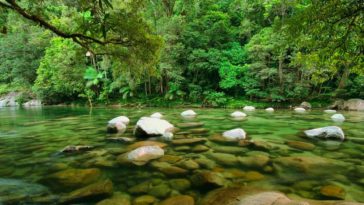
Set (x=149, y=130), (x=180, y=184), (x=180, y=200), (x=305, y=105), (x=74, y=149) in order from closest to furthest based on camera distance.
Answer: (x=180, y=200) → (x=180, y=184) → (x=74, y=149) → (x=149, y=130) → (x=305, y=105)

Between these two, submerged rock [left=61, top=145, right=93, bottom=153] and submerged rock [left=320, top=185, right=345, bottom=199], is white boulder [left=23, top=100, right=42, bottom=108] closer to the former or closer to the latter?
submerged rock [left=61, top=145, right=93, bottom=153]

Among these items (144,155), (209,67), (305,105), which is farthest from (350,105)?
(144,155)

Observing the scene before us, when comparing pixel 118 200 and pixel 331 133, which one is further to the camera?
pixel 331 133

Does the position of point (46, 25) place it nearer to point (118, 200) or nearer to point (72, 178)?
point (72, 178)

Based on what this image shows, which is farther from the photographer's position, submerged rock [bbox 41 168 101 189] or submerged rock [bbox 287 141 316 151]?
submerged rock [bbox 287 141 316 151]

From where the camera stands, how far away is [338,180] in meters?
3.94

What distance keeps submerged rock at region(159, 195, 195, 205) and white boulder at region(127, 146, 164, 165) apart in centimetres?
158

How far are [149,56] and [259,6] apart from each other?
19.9 meters

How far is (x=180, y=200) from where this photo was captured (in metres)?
3.27

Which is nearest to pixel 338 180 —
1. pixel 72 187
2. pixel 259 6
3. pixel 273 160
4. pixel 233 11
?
pixel 273 160

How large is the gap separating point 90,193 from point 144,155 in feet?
5.79

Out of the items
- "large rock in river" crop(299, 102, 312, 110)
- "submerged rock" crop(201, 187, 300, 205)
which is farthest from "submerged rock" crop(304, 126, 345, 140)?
"large rock in river" crop(299, 102, 312, 110)

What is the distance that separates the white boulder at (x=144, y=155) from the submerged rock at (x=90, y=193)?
1.16m

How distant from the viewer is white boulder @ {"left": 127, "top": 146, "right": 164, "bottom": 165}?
4.94 metres
